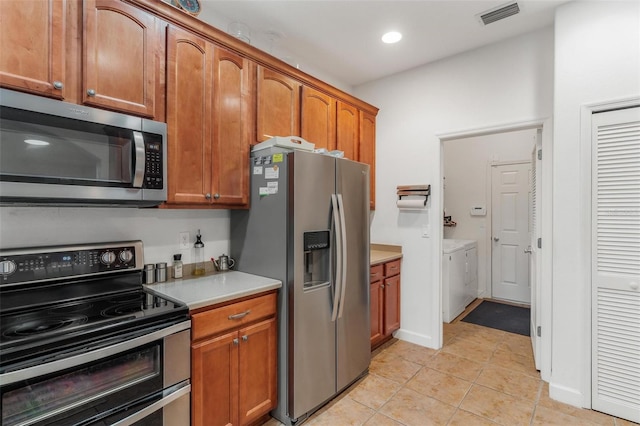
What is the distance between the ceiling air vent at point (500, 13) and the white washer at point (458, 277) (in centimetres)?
237

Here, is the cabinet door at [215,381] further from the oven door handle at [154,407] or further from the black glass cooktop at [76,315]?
the black glass cooktop at [76,315]

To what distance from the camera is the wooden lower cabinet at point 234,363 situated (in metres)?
1.65

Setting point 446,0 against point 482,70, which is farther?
point 482,70

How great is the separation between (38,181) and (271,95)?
1578 millimetres

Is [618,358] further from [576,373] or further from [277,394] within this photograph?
[277,394]

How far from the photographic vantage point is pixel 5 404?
108cm

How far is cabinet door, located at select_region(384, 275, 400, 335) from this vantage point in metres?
3.17

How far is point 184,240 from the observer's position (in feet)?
7.42

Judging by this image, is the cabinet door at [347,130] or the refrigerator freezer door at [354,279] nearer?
the refrigerator freezer door at [354,279]

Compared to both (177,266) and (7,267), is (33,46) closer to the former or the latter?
(7,267)

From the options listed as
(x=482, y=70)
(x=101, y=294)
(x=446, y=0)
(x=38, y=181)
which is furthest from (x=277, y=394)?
(x=482, y=70)

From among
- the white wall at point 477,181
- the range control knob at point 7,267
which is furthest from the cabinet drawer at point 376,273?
the white wall at point 477,181

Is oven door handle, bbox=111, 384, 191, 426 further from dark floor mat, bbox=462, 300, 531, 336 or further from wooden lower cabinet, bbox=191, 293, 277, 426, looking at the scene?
dark floor mat, bbox=462, 300, 531, 336

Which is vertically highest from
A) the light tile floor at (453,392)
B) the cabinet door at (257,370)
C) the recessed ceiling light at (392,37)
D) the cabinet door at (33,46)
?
the recessed ceiling light at (392,37)
